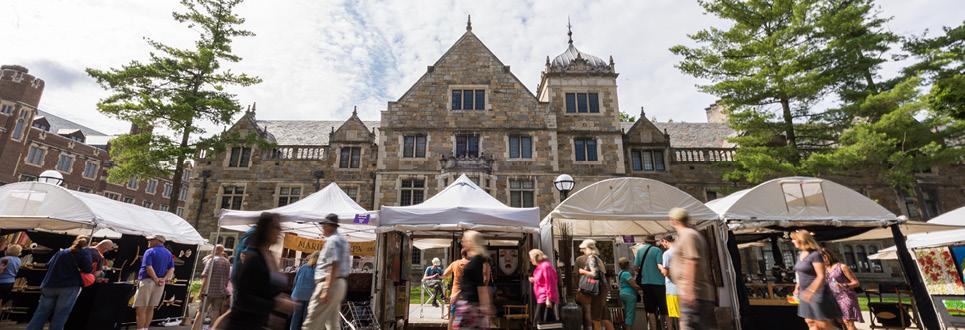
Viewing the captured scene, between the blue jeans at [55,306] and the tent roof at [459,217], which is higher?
the tent roof at [459,217]

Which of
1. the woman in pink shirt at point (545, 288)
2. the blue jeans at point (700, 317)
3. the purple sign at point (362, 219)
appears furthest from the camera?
the purple sign at point (362, 219)

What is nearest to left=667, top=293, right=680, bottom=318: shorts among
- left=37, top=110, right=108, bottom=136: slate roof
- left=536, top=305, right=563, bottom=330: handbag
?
left=536, top=305, right=563, bottom=330: handbag

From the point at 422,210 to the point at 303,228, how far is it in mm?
4361

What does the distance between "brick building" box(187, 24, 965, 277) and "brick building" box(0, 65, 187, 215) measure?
23946mm

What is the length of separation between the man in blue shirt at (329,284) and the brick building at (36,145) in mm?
43984

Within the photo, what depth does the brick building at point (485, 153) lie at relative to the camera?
20.3 m

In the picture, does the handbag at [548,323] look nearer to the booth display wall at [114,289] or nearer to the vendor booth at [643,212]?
the vendor booth at [643,212]

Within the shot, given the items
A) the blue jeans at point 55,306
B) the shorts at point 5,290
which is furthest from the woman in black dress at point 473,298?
the shorts at point 5,290

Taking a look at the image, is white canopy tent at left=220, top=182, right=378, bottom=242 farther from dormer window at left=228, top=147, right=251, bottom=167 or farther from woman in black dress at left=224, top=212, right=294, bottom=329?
dormer window at left=228, top=147, right=251, bottom=167

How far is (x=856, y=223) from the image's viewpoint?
848cm

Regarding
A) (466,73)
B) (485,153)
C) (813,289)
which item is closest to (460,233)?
(813,289)

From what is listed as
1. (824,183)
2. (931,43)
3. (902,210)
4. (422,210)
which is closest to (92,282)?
(422,210)

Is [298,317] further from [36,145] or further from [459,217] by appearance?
[36,145]

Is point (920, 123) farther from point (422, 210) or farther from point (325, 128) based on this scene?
point (325, 128)
